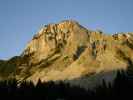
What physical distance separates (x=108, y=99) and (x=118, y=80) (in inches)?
510

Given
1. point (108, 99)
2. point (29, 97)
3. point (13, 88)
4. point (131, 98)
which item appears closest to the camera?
point (131, 98)

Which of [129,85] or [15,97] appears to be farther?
[15,97]

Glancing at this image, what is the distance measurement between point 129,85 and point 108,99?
60.4 feet

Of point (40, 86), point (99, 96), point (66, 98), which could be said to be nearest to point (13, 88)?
point (40, 86)

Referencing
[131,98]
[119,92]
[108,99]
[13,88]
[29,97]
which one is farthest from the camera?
[13,88]

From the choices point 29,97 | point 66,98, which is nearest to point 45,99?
point 29,97

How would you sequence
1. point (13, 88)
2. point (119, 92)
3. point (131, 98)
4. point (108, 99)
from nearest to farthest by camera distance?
1. point (131, 98)
2. point (119, 92)
3. point (108, 99)
4. point (13, 88)

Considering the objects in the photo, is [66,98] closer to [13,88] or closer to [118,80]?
[13,88]

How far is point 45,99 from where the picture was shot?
600ft

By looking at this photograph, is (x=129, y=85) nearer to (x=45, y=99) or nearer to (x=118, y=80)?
(x=118, y=80)

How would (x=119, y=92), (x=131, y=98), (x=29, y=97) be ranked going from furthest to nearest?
(x=29, y=97)
(x=119, y=92)
(x=131, y=98)

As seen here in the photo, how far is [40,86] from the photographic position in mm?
197125

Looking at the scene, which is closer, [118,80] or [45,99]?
[118,80]

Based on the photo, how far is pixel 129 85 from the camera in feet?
497
